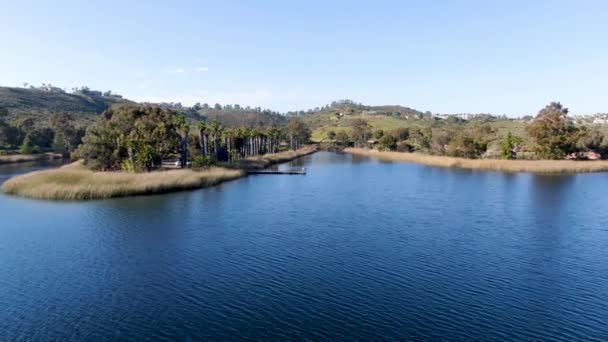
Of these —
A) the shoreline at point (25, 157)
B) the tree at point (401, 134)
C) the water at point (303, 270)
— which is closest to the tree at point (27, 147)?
the shoreline at point (25, 157)

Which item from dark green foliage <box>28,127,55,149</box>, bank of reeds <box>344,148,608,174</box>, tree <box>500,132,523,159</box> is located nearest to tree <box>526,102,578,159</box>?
tree <box>500,132,523,159</box>

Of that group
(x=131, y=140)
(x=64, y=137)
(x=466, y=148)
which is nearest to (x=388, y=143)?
(x=466, y=148)

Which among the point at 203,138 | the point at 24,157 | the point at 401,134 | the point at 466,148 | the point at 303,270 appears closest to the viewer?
the point at 303,270

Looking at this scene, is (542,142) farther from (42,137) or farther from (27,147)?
(42,137)

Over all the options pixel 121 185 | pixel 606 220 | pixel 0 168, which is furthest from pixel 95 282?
pixel 0 168

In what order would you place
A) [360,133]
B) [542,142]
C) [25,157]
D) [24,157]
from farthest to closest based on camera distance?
[360,133] → [25,157] → [24,157] → [542,142]

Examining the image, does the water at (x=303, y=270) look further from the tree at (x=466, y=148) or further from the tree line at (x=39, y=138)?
the tree line at (x=39, y=138)

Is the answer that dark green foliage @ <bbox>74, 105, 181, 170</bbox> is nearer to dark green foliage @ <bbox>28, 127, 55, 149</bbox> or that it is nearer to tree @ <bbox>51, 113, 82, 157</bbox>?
tree @ <bbox>51, 113, 82, 157</bbox>

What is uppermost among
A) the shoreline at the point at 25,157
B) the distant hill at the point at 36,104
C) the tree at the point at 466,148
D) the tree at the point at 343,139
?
the distant hill at the point at 36,104
